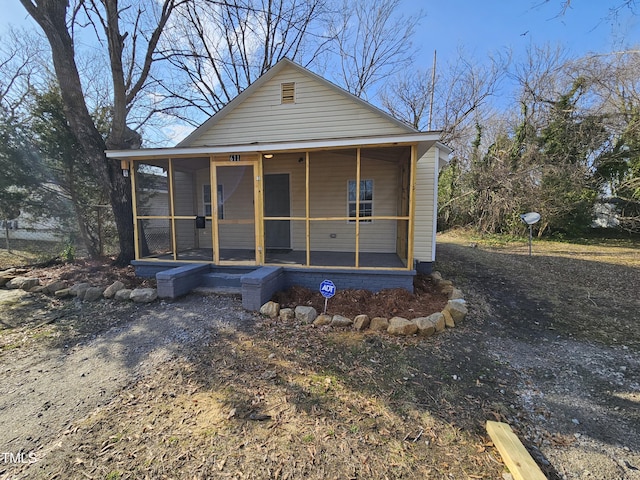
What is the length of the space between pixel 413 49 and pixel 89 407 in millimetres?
20913

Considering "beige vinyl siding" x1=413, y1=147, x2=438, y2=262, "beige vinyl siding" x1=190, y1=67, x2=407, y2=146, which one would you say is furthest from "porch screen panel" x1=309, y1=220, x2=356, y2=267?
"beige vinyl siding" x1=190, y1=67, x2=407, y2=146

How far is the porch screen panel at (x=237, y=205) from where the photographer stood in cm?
783

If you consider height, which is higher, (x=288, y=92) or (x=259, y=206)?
(x=288, y=92)

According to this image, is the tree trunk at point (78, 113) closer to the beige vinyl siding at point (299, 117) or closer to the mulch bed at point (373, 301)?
the beige vinyl siding at point (299, 117)

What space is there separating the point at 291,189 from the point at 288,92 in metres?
2.43

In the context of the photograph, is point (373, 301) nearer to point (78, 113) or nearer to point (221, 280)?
point (221, 280)

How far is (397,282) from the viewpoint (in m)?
5.35

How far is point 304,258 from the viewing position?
662 centimetres

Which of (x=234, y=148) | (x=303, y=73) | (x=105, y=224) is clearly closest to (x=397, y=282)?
(x=234, y=148)

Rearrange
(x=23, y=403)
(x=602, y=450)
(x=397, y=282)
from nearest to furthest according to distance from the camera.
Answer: (x=602, y=450) → (x=23, y=403) → (x=397, y=282)

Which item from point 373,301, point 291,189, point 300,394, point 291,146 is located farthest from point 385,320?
point 291,189

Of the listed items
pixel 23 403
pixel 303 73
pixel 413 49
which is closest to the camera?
pixel 23 403

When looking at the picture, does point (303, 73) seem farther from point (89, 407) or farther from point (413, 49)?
point (413, 49)

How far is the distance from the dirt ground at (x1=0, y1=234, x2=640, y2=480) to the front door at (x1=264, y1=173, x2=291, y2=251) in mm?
3399
